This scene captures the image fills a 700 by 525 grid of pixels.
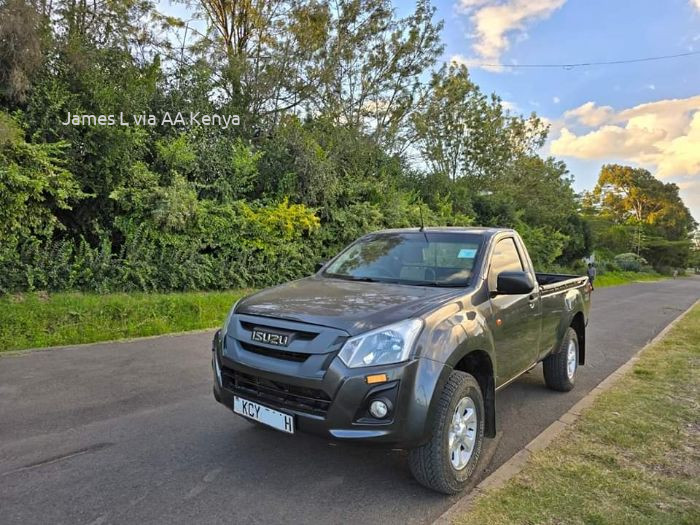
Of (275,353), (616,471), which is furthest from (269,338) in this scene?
(616,471)

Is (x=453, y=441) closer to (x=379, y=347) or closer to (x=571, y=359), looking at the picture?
(x=379, y=347)

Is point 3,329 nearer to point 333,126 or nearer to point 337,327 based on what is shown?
point 337,327

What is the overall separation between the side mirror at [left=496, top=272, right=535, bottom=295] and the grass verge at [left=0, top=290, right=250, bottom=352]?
5873 millimetres

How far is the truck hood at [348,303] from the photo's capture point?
2.85m

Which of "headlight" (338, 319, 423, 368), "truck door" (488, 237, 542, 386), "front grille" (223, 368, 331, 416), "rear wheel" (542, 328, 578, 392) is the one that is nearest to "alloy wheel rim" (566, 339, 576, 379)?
"rear wheel" (542, 328, 578, 392)

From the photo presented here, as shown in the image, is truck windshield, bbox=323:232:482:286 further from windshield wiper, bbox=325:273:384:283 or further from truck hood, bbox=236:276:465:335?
truck hood, bbox=236:276:465:335

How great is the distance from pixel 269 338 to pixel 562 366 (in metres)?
3.66

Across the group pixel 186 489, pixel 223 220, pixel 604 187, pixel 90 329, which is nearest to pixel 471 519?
pixel 186 489

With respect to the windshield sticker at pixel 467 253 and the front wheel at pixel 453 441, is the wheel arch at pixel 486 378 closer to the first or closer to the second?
the front wheel at pixel 453 441

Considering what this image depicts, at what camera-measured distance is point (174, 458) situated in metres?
3.39

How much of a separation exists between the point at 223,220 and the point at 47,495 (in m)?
7.47

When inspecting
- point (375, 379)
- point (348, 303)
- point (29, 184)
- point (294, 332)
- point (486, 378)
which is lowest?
point (486, 378)

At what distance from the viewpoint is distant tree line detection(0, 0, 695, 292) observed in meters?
7.99

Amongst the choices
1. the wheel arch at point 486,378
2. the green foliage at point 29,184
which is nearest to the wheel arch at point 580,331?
the wheel arch at point 486,378
